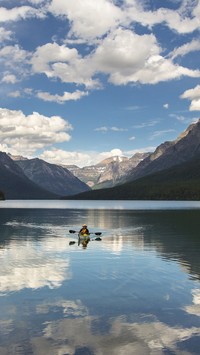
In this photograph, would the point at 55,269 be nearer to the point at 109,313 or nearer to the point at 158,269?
the point at 158,269

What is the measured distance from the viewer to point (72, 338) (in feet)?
77.0

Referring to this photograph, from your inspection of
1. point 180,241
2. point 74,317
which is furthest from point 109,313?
point 180,241

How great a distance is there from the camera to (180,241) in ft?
249

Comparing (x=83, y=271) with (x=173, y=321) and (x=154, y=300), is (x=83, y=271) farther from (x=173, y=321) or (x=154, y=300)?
(x=173, y=321)

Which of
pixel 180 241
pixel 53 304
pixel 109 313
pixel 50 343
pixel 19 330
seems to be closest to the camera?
pixel 50 343

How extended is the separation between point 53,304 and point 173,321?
9.38 m

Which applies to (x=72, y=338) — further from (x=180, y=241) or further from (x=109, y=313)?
(x=180, y=241)

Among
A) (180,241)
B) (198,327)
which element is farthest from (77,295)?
(180,241)

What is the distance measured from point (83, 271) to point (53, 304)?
48.3 feet

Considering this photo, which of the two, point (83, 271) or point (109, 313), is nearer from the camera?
point (109, 313)

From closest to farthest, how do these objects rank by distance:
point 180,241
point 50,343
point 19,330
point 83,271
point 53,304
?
1. point 50,343
2. point 19,330
3. point 53,304
4. point 83,271
5. point 180,241

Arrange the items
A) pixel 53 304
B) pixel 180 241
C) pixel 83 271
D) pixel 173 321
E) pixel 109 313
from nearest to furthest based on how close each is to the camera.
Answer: pixel 173 321, pixel 109 313, pixel 53 304, pixel 83 271, pixel 180 241

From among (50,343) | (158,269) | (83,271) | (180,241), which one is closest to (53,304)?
(50,343)

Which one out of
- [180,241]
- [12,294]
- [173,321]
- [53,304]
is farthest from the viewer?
[180,241]
